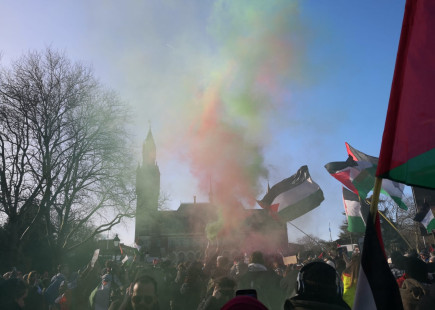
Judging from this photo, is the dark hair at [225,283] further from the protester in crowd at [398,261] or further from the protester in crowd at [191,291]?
the protester in crowd at [398,261]

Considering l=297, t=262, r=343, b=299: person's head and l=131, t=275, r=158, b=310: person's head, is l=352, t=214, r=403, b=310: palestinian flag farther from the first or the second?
l=131, t=275, r=158, b=310: person's head

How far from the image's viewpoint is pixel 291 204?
10.4 m

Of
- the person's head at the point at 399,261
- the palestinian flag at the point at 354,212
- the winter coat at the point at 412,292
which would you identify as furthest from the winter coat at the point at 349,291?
the palestinian flag at the point at 354,212

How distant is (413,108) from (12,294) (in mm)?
5056

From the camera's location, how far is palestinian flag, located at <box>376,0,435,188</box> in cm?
227

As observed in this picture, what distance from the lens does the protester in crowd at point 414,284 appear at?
3.83 metres

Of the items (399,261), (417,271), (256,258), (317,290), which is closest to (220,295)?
(317,290)

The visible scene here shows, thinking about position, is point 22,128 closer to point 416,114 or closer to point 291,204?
point 291,204

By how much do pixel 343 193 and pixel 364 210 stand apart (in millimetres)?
1505

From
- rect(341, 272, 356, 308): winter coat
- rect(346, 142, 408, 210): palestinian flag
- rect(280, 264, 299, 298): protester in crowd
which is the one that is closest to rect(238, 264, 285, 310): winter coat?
rect(280, 264, 299, 298): protester in crowd

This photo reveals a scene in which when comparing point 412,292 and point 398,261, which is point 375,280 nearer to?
point 412,292

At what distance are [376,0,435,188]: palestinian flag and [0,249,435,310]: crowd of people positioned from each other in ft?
3.01

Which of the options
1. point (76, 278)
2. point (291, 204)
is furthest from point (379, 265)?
point (76, 278)

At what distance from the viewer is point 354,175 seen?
1082 cm
